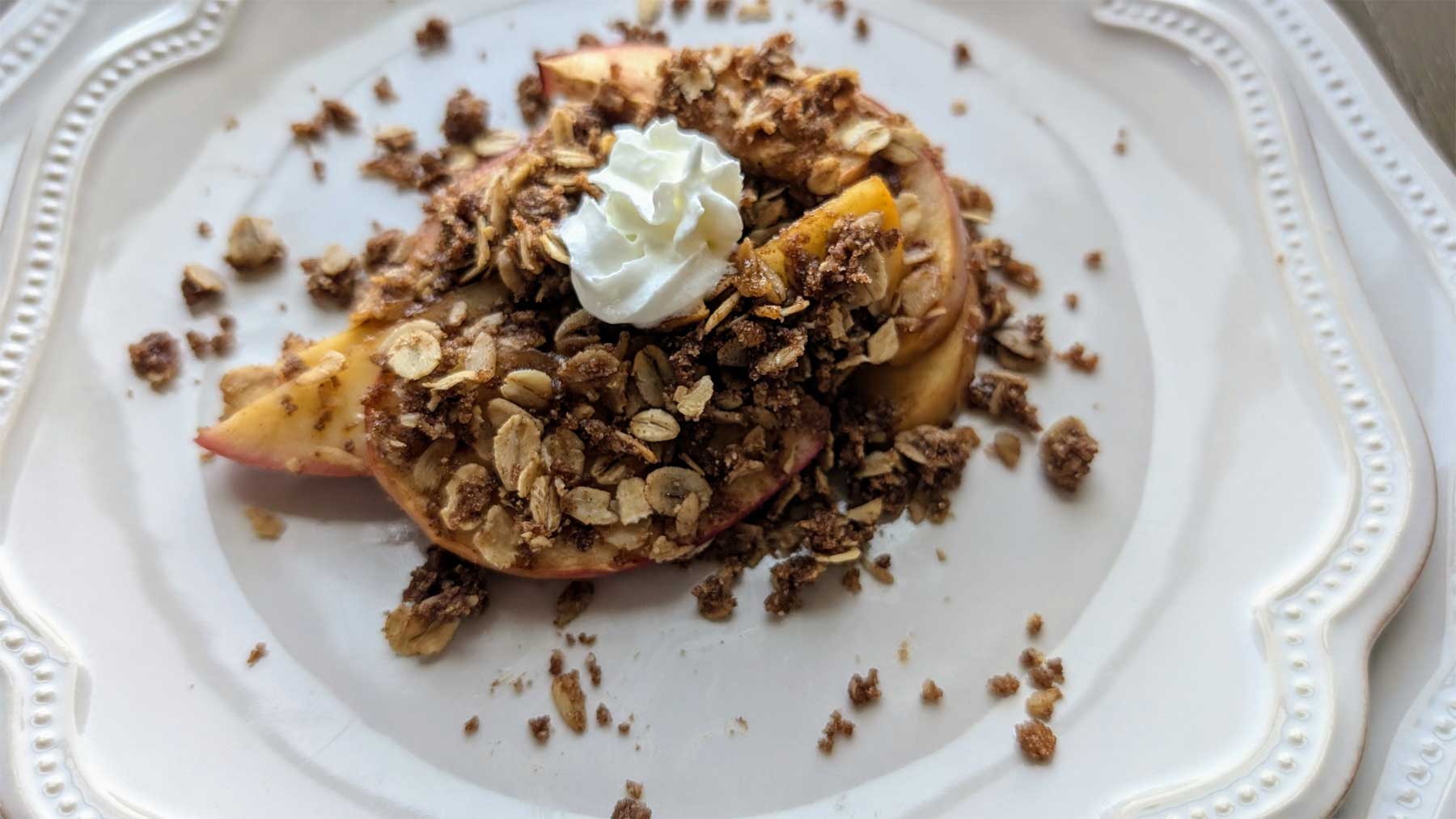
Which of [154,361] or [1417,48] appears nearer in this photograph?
[154,361]

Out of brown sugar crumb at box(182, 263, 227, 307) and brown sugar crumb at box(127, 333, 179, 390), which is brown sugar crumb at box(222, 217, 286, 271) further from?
brown sugar crumb at box(127, 333, 179, 390)

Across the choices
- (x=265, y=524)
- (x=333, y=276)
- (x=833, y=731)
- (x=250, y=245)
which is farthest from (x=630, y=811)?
(x=250, y=245)

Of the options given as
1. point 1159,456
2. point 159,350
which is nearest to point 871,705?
point 1159,456

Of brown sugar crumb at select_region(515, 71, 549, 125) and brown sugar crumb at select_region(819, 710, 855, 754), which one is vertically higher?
brown sugar crumb at select_region(515, 71, 549, 125)

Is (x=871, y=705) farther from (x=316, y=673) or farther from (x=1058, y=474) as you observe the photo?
(x=316, y=673)

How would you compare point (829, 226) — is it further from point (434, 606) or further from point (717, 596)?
point (434, 606)

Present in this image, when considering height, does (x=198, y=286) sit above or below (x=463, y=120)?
below

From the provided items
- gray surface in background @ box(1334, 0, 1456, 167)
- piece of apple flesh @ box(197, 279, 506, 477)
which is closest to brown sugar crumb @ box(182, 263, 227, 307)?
piece of apple flesh @ box(197, 279, 506, 477)
